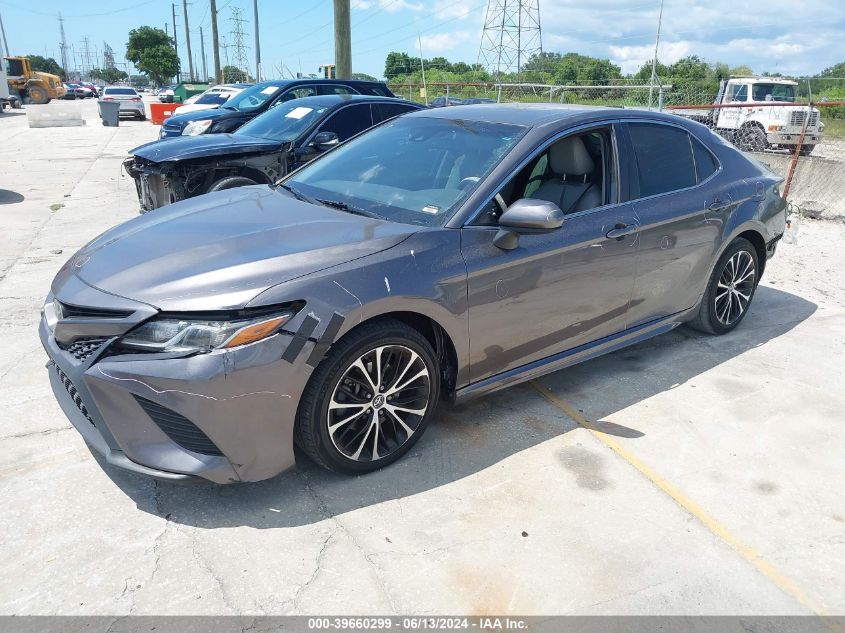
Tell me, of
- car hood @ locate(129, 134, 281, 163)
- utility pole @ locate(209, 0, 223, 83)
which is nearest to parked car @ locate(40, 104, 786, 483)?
car hood @ locate(129, 134, 281, 163)

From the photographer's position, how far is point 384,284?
293cm

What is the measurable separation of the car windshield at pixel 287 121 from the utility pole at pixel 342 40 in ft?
15.6

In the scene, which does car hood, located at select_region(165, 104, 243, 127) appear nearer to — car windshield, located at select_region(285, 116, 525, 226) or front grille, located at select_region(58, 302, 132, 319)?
car windshield, located at select_region(285, 116, 525, 226)

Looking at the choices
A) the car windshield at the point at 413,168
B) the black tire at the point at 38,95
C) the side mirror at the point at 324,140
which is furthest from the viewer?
the black tire at the point at 38,95

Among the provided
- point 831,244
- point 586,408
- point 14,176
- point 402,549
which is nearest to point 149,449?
point 402,549

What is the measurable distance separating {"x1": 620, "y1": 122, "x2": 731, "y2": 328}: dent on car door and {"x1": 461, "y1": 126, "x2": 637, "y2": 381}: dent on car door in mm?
164

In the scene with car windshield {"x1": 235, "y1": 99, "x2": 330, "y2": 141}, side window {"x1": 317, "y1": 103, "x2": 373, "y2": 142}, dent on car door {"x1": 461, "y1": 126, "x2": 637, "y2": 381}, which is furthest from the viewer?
side window {"x1": 317, "y1": 103, "x2": 373, "y2": 142}

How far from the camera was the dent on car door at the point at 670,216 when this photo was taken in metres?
4.07

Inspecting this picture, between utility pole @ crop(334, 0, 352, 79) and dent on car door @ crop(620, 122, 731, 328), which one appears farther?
utility pole @ crop(334, 0, 352, 79)

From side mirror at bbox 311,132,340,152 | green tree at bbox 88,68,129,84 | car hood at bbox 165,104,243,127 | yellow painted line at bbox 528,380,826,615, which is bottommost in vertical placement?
yellow painted line at bbox 528,380,826,615

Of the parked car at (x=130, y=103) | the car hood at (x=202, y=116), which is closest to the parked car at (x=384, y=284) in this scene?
the car hood at (x=202, y=116)

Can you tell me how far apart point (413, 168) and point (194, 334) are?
5.59ft

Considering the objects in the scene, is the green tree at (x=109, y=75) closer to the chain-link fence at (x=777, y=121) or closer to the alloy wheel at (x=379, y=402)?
the chain-link fence at (x=777, y=121)

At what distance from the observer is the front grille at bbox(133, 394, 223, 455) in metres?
2.61
